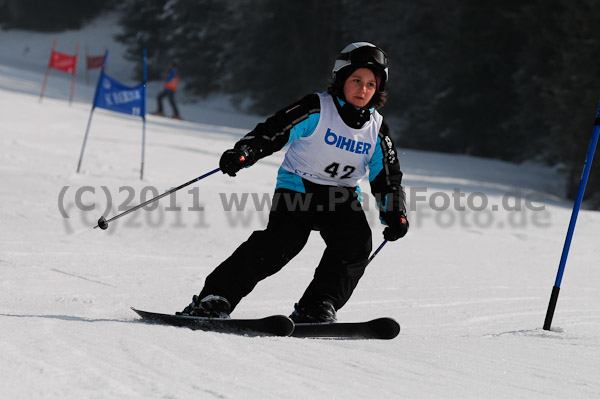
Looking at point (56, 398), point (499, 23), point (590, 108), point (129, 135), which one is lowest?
point (56, 398)

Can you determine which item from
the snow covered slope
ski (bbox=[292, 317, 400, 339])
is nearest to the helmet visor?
ski (bbox=[292, 317, 400, 339])

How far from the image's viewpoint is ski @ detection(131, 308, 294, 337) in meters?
3.46

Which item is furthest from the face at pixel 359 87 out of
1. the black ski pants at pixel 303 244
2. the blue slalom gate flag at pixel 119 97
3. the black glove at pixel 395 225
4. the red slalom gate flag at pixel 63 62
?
the red slalom gate flag at pixel 63 62

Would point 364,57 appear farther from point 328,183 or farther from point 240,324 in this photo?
point 240,324

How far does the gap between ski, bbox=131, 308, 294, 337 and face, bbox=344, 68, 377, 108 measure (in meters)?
1.22

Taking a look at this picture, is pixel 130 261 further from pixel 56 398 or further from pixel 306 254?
pixel 56 398

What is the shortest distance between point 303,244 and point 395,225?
1.62 feet

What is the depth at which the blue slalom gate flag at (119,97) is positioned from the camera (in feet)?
35.2

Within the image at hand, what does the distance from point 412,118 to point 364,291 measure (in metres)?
22.0

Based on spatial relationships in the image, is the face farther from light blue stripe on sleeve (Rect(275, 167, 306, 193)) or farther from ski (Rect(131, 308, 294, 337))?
ski (Rect(131, 308, 294, 337))

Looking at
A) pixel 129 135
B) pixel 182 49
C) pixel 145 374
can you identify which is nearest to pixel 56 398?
pixel 145 374

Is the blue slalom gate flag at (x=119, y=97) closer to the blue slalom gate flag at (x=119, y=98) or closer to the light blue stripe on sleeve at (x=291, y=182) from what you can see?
the blue slalom gate flag at (x=119, y=98)

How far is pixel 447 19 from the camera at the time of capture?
27.2 meters

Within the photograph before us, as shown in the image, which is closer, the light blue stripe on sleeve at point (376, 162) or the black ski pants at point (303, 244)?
the black ski pants at point (303, 244)
